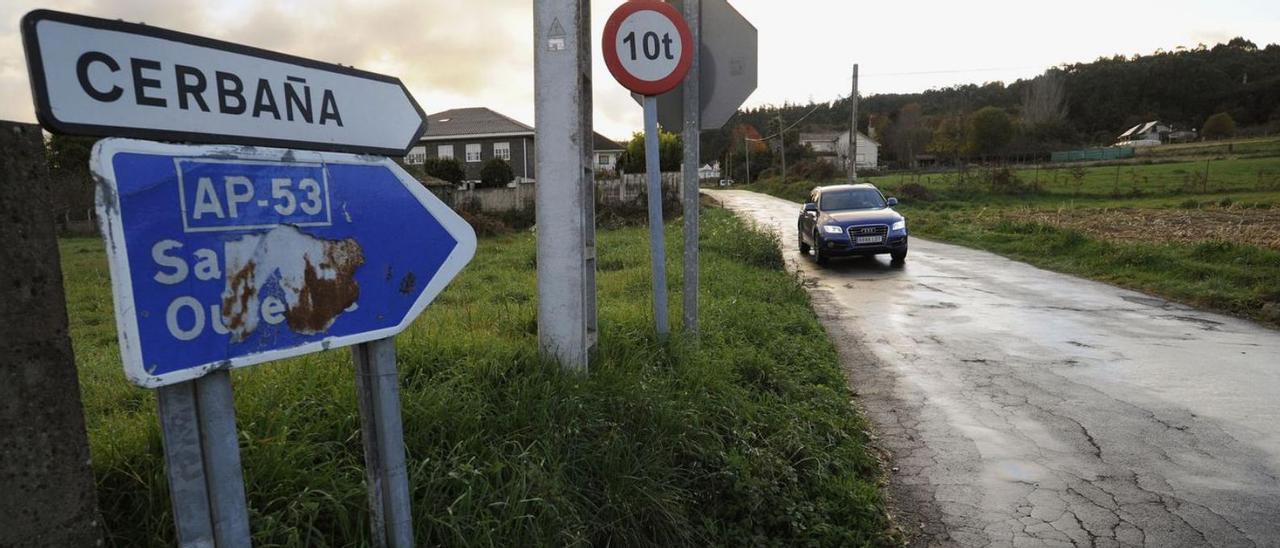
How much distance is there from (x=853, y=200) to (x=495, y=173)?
2399cm

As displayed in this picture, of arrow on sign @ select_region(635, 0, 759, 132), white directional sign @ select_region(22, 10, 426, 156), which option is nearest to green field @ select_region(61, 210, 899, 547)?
white directional sign @ select_region(22, 10, 426, 156)

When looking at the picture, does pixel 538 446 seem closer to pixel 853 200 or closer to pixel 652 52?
pixel 652 52

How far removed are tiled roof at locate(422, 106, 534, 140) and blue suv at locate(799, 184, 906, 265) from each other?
33.5m

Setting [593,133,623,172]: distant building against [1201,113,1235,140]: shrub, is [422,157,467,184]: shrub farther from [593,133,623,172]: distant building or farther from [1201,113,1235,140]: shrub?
[1201,113,1235,140]: shrub

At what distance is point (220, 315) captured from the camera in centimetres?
159

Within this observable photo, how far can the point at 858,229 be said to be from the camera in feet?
47.4

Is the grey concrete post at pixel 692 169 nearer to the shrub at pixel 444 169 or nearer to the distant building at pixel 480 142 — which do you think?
the shrub at pixel 444 169

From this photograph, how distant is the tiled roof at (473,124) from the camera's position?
47.9 m

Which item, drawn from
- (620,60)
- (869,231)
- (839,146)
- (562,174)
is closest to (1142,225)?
(869,231)

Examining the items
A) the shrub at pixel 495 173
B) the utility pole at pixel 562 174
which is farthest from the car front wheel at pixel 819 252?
the shrub at pixel 495 173

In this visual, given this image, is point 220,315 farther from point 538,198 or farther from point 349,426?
point 538,198

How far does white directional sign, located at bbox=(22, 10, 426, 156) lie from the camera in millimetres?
1369

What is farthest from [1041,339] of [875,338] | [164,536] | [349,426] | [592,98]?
[164,536]

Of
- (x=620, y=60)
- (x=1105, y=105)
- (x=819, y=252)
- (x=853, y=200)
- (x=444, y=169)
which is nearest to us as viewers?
(x=620, y=60)
